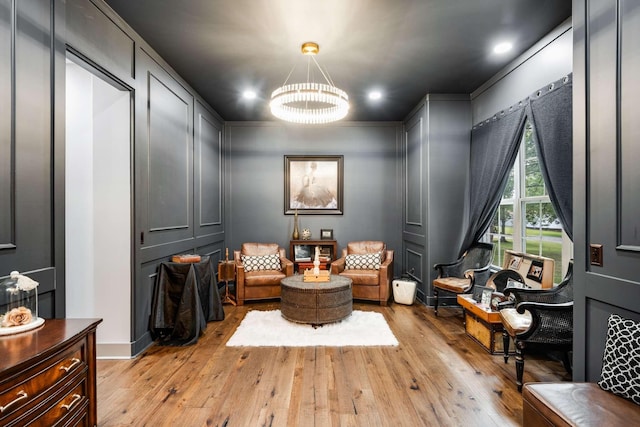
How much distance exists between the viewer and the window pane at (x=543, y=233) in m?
3.38

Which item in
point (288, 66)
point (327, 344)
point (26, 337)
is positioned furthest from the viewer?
point (288, 66)

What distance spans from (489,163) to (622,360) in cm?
290

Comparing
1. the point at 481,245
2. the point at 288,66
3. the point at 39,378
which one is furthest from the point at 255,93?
the point at 39,378

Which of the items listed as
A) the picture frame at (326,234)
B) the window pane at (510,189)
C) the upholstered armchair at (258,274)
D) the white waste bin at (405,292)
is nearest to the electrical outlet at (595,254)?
the window pane at (510,189)

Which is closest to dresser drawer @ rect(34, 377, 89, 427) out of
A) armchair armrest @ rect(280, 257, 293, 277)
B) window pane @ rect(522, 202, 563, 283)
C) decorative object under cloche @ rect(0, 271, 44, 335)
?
decorative object under cloche @ rect(0, 271, 44, 335)

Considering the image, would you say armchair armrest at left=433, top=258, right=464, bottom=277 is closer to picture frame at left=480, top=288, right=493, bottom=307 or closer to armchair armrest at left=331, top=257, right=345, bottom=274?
picture frame at left=480, top=288, right=493, bottom=307

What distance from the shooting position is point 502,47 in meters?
3.53

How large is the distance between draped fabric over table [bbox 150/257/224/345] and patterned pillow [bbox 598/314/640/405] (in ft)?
10.7

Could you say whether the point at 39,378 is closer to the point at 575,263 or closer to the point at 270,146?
the point at 575,263

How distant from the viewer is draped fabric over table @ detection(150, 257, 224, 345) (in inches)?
140

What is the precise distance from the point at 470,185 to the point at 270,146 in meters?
3.41

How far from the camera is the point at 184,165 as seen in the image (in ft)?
14.4

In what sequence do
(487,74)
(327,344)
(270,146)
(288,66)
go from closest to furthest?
(327,344) < (288,66) < (487,74) < (270,146)

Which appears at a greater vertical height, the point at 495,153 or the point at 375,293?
the point at 495,153
